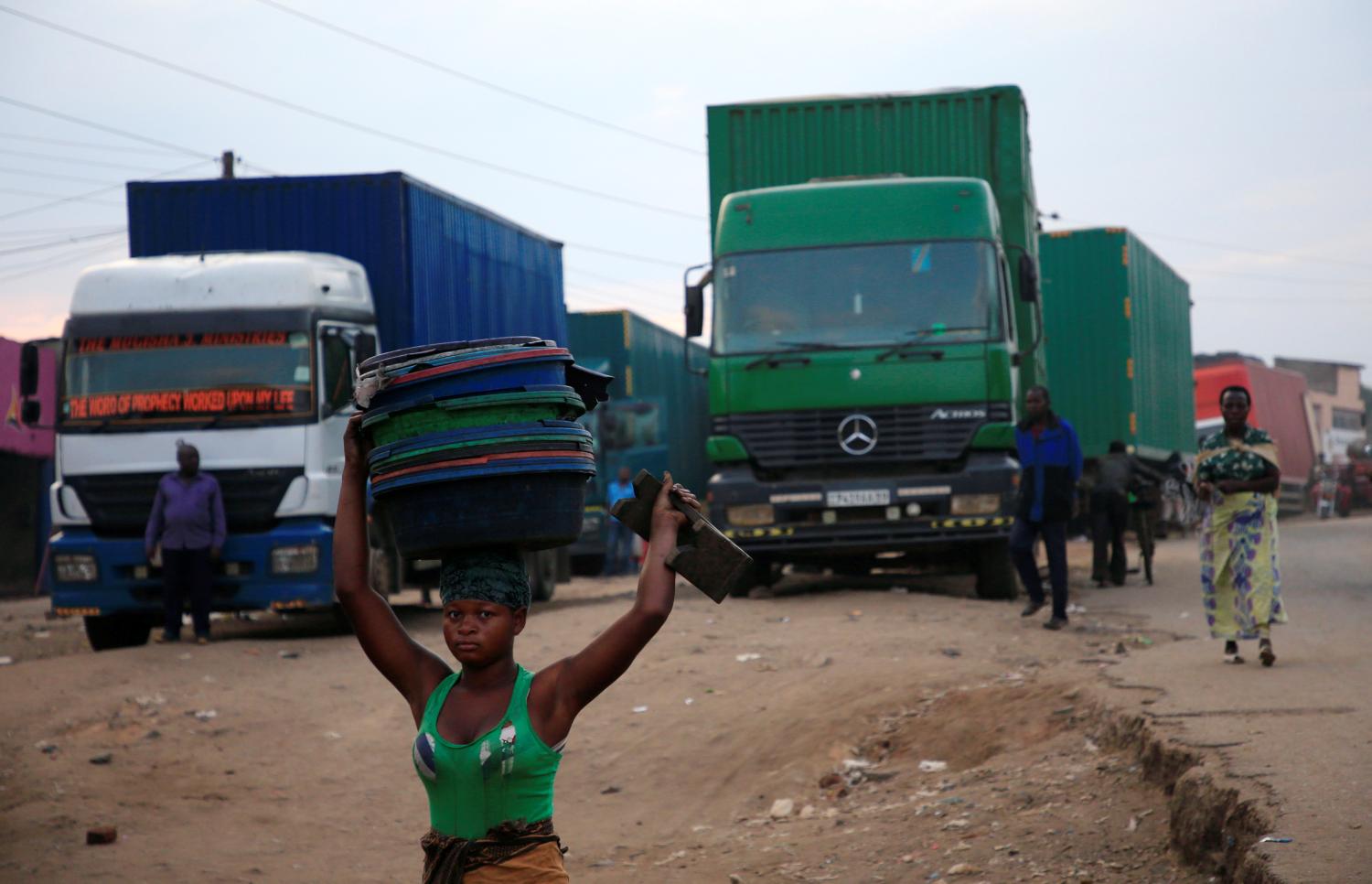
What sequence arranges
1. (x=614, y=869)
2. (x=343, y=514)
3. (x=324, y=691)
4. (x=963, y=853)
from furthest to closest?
(x=324, y=691)
(x=614, y=869)
(x=963, y=853)
(x=343, y=514)

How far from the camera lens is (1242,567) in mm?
8633

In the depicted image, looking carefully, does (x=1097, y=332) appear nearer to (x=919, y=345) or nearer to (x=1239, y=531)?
(x=919, y=345)

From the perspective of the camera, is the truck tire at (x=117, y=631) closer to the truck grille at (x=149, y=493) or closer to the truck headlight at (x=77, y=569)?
the truck headlight at (x=77, y=569)

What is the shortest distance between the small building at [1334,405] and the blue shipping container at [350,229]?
30.9 m

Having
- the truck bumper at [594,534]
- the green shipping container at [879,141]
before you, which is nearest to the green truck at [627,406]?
the truck bumper at [594,534]

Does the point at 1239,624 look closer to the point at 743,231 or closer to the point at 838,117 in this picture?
the point at 743,231

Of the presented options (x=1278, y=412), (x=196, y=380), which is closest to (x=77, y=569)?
(x=196, y=380)

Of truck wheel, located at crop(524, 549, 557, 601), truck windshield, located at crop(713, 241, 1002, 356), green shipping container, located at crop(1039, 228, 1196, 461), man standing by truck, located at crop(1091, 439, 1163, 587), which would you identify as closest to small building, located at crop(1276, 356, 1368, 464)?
green shipping container, located at crop(1039, 228, 1196, 461)

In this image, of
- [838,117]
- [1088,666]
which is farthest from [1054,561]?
[838,117]

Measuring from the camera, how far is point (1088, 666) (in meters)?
9.30

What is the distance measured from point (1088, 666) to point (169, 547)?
6.86 meters

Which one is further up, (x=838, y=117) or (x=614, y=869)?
(x=838, y=117)

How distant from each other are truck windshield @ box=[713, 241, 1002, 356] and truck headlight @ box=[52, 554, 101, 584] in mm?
5589

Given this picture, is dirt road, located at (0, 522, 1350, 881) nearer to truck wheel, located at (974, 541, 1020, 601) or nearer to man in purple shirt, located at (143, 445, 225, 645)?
man in purple shirt, located at (143, 445, 225, 645)
